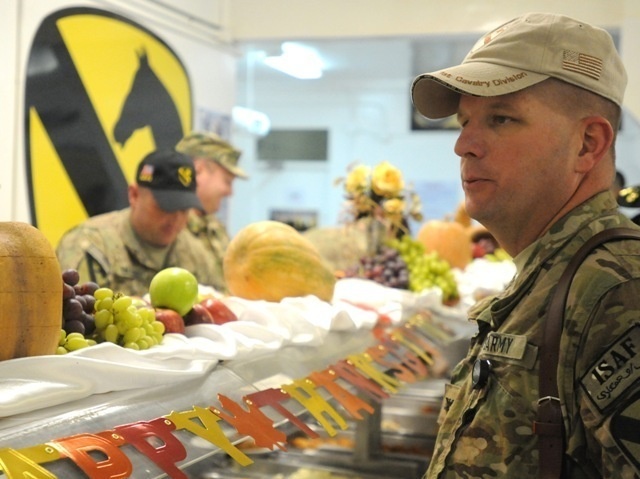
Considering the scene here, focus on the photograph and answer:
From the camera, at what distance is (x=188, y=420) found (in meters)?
1.52

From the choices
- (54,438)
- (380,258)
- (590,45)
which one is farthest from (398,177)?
(54,438)

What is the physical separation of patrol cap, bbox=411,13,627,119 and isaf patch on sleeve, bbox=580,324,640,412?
47 cm

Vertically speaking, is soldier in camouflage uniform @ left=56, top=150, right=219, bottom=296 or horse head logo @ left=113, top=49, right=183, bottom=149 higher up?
horse head logo @ left=113, top=49, right=183, bottom=149

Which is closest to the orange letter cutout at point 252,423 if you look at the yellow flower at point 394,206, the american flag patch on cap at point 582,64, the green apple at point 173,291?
the green apple at point 173,291

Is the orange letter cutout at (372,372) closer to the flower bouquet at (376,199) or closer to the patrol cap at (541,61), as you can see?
the patrol cap at (541,61)

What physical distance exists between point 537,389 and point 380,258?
2.99 meters

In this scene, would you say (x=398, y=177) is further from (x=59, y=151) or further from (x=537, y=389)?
(x=537, y=389)

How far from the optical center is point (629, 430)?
1.19 m

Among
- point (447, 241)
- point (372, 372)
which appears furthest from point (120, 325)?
point (447, 241)

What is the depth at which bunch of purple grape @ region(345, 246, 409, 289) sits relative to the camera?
13.3 ft

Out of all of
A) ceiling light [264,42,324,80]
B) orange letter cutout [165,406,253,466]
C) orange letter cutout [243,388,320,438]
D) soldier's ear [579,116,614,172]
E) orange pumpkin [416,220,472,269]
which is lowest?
orange pumpkin [416,220,472,269]

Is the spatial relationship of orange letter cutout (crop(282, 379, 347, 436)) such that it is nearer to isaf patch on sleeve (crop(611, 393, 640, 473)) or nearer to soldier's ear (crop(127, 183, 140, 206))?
isaf patch on sleeve (crop(611, 393, 640, 473))

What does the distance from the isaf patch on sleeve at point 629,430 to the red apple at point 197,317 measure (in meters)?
1.22

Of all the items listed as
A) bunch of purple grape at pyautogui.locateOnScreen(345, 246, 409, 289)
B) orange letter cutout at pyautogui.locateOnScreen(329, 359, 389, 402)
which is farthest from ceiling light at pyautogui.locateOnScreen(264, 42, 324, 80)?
orange letter cutout at pyautogui.locateOnScreen(329, 359, 389, 402)
